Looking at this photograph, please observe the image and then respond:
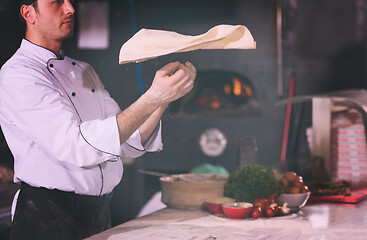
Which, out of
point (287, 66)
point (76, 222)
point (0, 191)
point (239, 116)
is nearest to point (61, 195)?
point (76, 222)

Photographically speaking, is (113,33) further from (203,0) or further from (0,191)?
(0,191)

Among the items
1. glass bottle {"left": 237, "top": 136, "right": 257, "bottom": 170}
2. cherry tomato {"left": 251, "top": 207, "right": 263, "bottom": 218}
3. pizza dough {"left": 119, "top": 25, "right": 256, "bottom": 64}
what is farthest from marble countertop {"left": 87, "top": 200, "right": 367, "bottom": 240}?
pizza dough {"left": 119, "top": 25, "right": 256, "bottom": 64}

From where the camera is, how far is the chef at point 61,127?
1402 mm

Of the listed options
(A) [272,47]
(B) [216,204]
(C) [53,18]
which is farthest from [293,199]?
(A) [272,47]

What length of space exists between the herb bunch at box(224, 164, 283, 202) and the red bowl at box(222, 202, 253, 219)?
10 centimetres

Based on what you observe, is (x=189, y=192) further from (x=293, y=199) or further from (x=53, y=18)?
(x=53, y=18)

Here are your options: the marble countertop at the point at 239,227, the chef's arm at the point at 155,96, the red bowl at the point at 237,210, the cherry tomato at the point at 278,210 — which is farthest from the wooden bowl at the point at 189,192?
the chef's arm at the point at 155,96

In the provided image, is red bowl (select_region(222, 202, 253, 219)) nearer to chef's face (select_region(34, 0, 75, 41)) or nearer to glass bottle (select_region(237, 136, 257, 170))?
glass bottle (select_region(237, 136, 257, 170))

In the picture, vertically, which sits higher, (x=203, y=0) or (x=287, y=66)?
(x=203, y=0)

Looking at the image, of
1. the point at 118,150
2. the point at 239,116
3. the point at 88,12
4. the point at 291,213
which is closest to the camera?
the point at 118,150

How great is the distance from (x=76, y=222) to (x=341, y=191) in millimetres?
1379

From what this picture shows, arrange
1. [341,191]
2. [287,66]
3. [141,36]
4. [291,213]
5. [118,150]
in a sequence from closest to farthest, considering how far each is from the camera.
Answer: [118,150], [141,36], [291,213], [341,191], [287,66]

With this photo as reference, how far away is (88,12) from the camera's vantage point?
4.95 m

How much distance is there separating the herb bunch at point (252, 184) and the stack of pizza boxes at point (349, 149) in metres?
1.04
